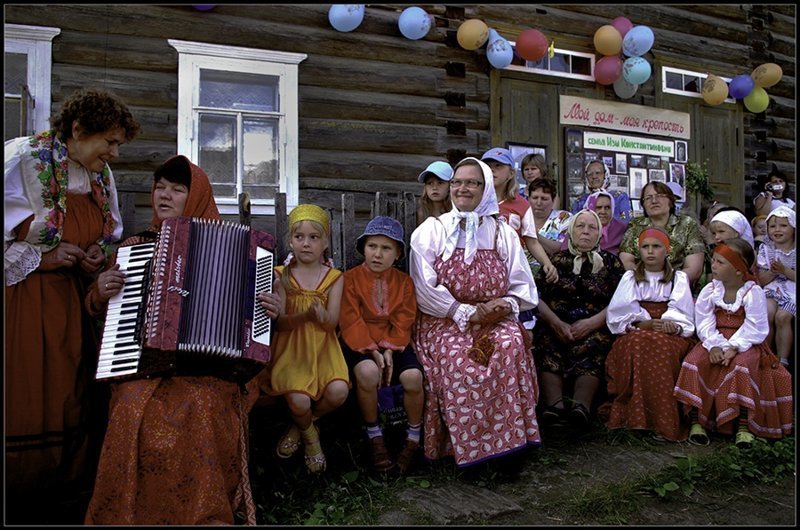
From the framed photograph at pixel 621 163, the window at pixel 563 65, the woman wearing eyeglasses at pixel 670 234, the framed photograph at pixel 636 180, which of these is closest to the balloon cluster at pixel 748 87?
the framed photograph at pixel 636 180

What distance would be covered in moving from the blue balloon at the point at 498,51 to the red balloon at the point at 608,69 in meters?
1.42

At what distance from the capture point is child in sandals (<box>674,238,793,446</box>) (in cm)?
388

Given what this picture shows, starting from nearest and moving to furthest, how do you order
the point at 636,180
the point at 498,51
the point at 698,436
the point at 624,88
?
the point at 698,436, the point at 498,51, the point at 624,88, the point at 636,180

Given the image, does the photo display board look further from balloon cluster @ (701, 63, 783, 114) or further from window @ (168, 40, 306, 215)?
window @ (168, 40, 306, 215)

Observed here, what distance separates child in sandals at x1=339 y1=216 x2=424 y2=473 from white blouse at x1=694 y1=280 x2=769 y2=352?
2.02 metres

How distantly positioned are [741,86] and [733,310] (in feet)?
19.8

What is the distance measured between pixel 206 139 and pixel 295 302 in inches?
149

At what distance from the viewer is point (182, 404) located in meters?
2.72

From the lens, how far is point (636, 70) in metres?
7.74

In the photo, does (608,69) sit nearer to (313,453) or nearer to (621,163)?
(621,163)

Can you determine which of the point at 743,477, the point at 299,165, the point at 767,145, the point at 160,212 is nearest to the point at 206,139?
the point at 299,165

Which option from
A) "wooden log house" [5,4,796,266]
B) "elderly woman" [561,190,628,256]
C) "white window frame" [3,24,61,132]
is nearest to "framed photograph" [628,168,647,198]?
"wooden log house" [5,4,796,266]

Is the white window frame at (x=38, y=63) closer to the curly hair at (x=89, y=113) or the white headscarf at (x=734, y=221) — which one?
the curly hair at (x=89, y=113)

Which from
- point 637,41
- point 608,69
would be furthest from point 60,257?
point 637,41
